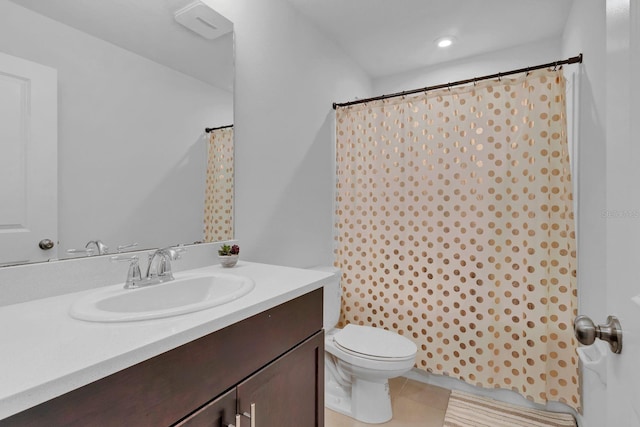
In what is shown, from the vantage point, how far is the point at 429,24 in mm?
2135

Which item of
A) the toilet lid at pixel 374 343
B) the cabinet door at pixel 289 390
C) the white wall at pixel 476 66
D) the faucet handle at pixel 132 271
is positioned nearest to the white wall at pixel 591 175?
the white wall at pixel 476 66

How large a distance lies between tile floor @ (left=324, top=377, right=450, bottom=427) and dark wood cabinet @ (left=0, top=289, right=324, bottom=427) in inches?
27.5

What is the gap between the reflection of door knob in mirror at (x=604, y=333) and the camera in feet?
1.72

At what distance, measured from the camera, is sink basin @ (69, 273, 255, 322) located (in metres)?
0.73

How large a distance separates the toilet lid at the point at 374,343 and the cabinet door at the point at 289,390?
532 mm

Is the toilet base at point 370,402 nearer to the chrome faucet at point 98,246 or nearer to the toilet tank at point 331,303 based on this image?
the toilet tank at point 331,303

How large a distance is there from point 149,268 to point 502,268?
1832 mm

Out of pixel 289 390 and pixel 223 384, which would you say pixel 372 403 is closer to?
pixel 289 390

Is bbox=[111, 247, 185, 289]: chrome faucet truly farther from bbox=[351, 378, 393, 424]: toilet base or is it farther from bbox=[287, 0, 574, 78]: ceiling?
bbox=[287, 0, 574, 78]: ceiling

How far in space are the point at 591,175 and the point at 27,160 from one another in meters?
2.23

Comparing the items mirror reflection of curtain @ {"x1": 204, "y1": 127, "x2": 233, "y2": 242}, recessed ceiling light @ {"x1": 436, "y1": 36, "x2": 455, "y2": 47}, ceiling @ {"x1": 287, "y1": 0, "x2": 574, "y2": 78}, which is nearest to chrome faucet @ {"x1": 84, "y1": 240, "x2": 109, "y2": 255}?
mirror reflection of curtain @ {"x1": 204, "y1": 127, "x2": 233, "y2": 242}

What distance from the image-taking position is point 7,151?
850 millimetres

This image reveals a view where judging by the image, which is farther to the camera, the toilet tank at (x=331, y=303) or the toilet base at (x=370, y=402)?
the toilet tank at (x=331, y=303)

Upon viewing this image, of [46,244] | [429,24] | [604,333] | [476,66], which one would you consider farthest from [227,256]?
[476,66]
